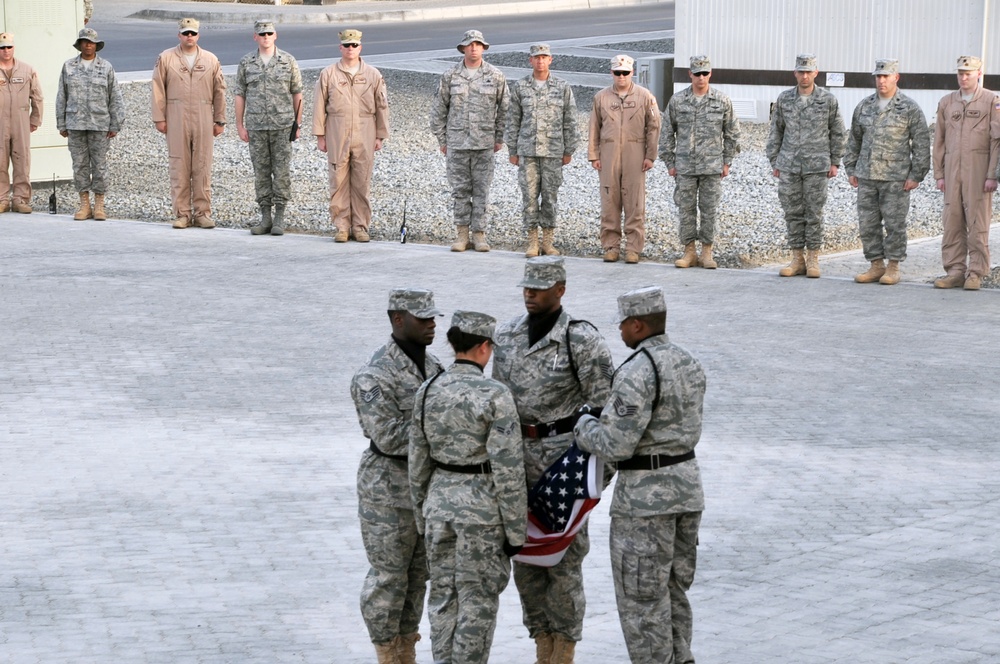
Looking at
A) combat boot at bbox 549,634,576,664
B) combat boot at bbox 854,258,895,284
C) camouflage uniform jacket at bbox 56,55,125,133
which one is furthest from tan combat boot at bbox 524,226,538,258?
combat boot at bbox 549,634,576,664

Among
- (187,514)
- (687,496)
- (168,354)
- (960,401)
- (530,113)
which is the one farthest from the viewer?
(530,113)

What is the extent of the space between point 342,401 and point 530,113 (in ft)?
19.1

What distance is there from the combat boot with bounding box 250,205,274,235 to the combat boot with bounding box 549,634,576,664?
1177cm

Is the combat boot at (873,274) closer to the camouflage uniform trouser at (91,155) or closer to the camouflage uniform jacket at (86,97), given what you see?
the camouflage uniform jacket at (86,97)

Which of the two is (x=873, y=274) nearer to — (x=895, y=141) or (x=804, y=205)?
(x=804, y=205)

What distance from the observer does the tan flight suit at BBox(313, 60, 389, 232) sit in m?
16.9

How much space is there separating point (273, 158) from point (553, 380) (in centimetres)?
1138

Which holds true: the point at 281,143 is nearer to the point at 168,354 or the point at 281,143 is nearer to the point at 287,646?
the point at 168,354

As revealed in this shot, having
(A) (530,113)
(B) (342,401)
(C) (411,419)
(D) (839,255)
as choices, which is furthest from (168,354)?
(D) (839,255)

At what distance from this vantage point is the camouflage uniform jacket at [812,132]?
14961mm

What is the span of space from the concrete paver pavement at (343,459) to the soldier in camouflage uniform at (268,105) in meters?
1.73

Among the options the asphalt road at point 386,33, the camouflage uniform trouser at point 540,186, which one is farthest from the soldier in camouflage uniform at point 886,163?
the asphalt road at point 386,33

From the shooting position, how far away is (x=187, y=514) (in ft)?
27.7

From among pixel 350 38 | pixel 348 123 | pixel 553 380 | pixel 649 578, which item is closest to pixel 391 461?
pixel 553 380
